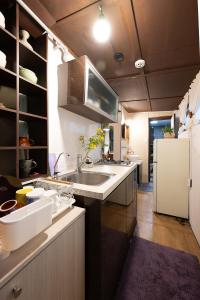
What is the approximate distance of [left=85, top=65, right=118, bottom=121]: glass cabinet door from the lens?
150 centimetres

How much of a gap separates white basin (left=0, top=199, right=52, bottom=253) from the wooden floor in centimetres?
181

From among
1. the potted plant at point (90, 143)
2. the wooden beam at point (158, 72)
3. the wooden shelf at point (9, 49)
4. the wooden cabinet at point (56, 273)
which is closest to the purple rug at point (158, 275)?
the wooden cabinet at point (56, 273)

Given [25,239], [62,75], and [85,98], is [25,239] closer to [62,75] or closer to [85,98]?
[85,98]

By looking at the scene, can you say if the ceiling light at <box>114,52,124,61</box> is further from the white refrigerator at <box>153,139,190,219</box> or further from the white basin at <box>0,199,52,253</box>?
the white basin at <box>0,199,52,253</box>

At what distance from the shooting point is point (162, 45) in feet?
5.42

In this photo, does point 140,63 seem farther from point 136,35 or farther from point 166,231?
point 166,231

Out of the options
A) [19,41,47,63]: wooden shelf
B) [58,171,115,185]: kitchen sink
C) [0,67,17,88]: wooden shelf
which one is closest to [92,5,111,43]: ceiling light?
[19,41,47,63]: wooden shelf

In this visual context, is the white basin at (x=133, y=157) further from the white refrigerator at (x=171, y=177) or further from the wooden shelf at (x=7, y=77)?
the wooden shelf at (x=7, y=77)

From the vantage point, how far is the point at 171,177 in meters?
2.56

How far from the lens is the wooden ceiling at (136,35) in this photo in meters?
1.20

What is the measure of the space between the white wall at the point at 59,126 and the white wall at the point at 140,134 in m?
3.13

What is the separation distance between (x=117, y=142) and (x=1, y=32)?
3.06 m

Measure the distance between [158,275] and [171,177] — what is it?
1.53 meters

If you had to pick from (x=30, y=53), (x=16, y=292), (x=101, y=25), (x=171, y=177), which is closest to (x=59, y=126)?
(x=30, y=53)
